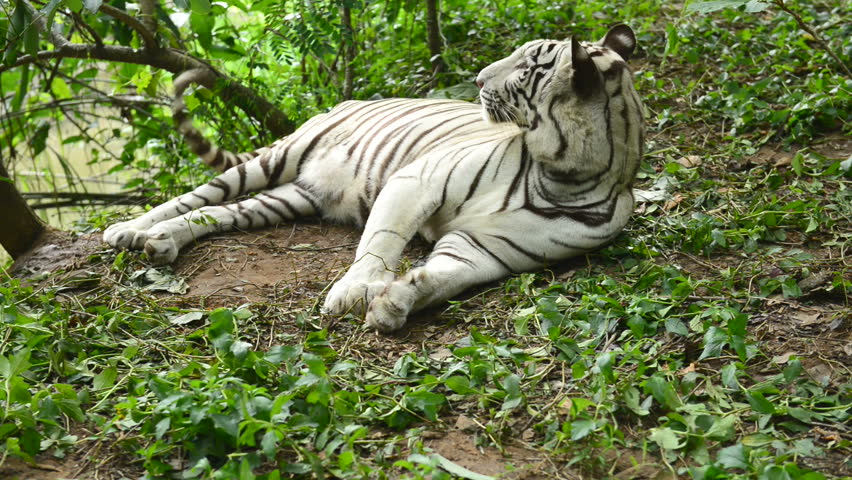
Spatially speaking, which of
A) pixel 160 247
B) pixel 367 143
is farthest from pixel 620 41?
pixel 160 247

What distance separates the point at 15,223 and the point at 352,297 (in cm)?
199

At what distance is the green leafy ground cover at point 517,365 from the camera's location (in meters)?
2.19

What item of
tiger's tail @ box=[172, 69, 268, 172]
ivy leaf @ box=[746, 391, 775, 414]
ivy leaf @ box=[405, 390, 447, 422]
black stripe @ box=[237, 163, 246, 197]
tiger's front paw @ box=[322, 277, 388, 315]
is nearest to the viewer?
ivy leaf @ box=[746, 391, 775, 414]

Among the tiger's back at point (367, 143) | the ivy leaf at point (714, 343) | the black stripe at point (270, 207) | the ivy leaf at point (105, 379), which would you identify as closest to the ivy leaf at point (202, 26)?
the tiger's back at point (367, 143)

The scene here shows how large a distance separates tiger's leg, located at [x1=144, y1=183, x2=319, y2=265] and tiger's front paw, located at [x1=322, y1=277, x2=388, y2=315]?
0.96 m

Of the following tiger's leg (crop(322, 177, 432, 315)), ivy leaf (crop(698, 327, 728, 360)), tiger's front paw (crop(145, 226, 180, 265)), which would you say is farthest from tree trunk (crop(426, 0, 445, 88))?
ivy leaf (crop(698, 327, 728, 360))

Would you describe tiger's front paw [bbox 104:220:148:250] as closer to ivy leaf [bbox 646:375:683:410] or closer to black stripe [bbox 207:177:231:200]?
black stripe [bbox 207:177:231:200]

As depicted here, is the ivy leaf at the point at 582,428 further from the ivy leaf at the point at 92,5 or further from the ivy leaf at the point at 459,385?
the ivy leaf at the point at 92,5

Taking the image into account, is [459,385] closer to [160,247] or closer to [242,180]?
[160,247]

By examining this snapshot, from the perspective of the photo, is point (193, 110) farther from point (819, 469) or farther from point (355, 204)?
point (819, 469)

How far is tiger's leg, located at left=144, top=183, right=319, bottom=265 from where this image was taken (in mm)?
3689

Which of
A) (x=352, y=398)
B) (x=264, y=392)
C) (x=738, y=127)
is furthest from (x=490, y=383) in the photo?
(x=738, y=127)

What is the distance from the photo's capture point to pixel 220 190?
4258mm

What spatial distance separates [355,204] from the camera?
4070 mm
